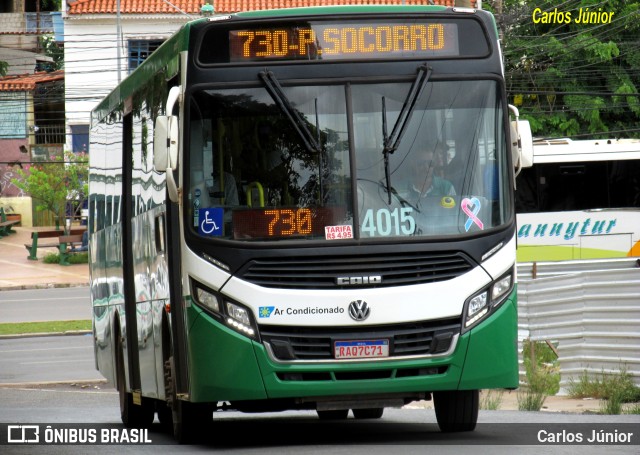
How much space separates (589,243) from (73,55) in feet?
96.9

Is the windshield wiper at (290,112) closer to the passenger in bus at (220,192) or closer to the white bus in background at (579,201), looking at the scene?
the passenger in bus at (220,192)

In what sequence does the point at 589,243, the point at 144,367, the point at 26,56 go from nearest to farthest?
the point at 144,367 < the point at 589,243 < the point at 26,56

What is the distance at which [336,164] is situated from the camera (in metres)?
10.0

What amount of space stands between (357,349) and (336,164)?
1.35 m

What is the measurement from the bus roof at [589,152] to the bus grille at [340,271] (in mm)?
25421

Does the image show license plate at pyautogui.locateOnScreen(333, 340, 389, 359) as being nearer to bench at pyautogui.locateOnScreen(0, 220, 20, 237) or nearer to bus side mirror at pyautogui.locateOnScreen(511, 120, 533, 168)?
bus side mirror at pyautogui.locateOnScreen(511, 120, 533, 168)

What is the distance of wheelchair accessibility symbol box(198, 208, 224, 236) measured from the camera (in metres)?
9.99

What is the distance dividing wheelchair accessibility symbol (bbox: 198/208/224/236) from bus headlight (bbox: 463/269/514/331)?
6.15 feet

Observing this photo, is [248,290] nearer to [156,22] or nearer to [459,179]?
[459,179]

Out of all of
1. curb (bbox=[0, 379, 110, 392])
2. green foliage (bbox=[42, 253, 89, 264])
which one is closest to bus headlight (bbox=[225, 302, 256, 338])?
curb (bbox=[0, 379, 110, 392])

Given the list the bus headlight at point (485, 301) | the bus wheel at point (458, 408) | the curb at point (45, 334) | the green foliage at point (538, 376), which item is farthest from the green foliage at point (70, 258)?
the bus headlight at point (485, 301)

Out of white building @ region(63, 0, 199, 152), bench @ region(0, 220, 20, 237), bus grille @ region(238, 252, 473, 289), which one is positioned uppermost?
white building @ region(63, 0, 199, 152)

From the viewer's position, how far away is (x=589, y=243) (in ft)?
112

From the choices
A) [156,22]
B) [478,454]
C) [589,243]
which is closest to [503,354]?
[478,454]
